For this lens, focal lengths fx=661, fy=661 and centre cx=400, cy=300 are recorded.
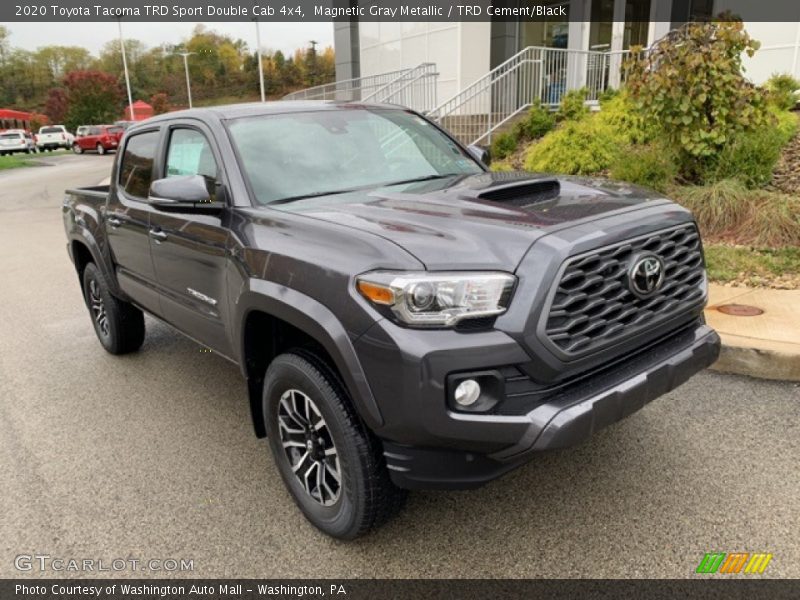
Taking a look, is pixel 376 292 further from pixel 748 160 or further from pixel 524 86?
pixel 524 86

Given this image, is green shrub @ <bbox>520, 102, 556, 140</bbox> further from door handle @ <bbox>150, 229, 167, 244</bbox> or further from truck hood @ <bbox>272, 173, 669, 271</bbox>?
door handle @ <bbox>150, 229, 167, 244</bbox>

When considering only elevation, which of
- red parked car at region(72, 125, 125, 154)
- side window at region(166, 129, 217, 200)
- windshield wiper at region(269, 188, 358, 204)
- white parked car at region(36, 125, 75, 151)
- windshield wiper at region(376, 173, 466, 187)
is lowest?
white parked car at region(36, 125, 75, 151)

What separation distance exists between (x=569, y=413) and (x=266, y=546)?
4.87 feet

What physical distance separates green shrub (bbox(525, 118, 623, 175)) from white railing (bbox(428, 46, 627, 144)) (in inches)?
140

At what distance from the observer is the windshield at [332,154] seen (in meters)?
3.42

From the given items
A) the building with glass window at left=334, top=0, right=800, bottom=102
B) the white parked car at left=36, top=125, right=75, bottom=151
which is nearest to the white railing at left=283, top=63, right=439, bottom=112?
the building with glass window at left=334, top=0, right=800, bottom=102

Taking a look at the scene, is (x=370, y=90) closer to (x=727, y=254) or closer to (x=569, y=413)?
(x=727, y=254)

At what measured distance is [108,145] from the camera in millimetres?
42000

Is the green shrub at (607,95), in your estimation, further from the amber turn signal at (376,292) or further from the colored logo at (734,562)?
the amber turn signal at (376,292)

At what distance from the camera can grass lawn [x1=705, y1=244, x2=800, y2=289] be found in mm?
5672

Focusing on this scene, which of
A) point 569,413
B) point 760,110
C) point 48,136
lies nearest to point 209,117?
point 569,413

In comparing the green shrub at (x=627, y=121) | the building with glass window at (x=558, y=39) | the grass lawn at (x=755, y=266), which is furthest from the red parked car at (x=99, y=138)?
the grass lawn at (x=755, y=266)

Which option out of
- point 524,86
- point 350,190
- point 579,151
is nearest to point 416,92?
point 524,86

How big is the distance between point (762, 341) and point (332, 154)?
9.83 feet
